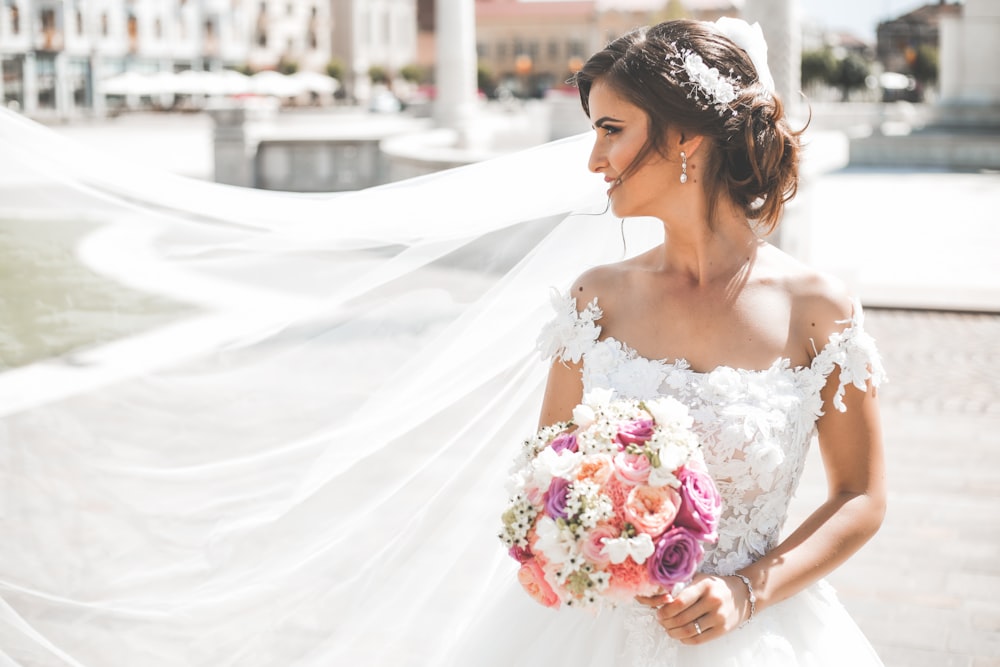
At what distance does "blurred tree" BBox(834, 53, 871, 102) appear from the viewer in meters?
60.8

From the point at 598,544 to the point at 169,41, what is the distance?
7926cm

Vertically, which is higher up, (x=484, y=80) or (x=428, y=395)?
(x=484, y=80)

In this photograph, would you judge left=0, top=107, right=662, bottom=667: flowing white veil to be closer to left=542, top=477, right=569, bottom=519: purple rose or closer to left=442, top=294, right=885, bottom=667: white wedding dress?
left=442, top=294, right=885, bottom=667: white wedding dress

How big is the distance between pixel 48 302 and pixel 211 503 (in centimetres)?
91

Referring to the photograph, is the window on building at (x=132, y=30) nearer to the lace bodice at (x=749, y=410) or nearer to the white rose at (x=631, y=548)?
the lace bodice at (x=749, y=410)

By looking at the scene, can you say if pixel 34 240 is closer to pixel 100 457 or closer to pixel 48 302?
pixel 48 302

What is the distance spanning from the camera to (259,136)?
21688 mm

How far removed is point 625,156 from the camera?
221cm

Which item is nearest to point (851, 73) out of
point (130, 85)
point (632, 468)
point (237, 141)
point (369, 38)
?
point (130, 85)

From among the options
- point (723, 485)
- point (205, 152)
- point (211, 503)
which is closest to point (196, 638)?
point (211, 503)

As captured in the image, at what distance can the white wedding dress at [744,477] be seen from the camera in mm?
2209

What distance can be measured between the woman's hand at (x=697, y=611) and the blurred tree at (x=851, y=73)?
6312 centimetres

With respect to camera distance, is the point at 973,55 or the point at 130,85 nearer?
the point at 973,55

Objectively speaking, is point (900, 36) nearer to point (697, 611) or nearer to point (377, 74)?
point (377, 74)
